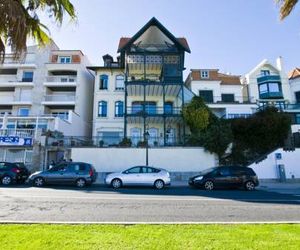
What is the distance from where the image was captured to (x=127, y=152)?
22109mm

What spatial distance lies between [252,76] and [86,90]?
78.0 feet

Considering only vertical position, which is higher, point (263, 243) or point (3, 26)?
point (3, 26)

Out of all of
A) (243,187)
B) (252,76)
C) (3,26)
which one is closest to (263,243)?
(3,26)

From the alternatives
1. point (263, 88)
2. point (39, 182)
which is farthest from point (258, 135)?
point (39, 182)

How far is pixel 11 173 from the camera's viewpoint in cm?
1758

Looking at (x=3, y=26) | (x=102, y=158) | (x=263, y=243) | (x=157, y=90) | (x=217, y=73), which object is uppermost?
(x=217, y=73)

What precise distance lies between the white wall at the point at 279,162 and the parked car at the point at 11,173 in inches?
706

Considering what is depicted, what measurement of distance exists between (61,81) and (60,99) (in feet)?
8.48

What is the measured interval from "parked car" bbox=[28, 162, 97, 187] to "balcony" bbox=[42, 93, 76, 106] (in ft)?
54.8

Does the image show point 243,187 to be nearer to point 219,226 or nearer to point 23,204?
point 219,226

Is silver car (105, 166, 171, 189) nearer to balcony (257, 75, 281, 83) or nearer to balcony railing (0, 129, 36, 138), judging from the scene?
balcony railing (0, 129, 36, 138)

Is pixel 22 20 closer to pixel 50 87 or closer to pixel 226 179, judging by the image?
pixel 226 179

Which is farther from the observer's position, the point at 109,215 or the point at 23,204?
the point at 23,204

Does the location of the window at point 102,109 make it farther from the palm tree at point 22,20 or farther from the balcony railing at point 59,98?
the palm tree at point 22,20
